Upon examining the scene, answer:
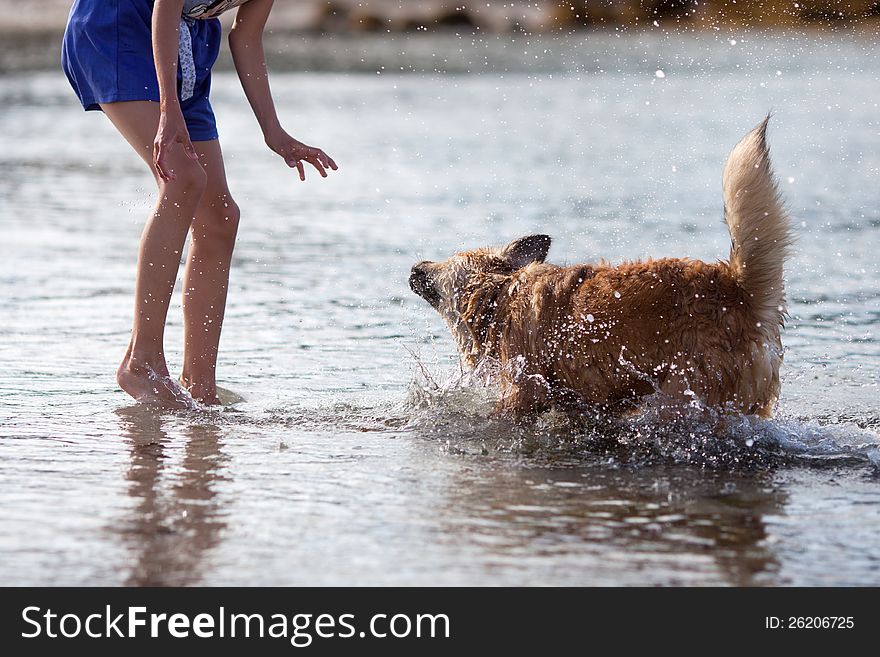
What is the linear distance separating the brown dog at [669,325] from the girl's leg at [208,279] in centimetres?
134

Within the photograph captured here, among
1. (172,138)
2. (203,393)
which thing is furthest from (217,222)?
(203,393)

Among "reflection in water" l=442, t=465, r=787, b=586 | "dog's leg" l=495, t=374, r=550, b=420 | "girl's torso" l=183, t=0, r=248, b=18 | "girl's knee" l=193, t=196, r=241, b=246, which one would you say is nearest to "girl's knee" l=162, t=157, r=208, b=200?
"girl's knee" l=193, t=196, r=241, b=246

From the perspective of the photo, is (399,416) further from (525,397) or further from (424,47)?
(424,47)

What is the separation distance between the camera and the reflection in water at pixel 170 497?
11.3 ft

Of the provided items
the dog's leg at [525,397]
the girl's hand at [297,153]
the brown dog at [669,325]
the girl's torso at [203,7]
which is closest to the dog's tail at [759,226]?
Result: the brown dog at [669,325]

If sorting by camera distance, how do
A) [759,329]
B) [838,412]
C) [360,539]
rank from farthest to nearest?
[838,412], [759,329], [360,539]

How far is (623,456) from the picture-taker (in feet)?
15.4

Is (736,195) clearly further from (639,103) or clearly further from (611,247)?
(639,103)

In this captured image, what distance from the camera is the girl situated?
5133mm

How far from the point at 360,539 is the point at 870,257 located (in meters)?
6.16

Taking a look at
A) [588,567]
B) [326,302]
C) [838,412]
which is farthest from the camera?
[326,302]

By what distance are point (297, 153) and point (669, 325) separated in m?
1.91

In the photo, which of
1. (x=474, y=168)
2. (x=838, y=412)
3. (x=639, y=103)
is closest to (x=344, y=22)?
(x=639, y=103)
